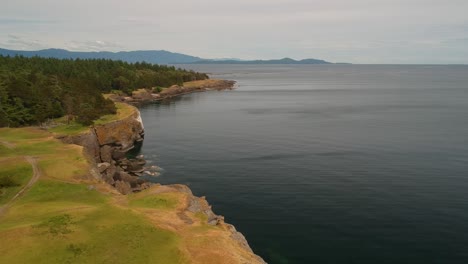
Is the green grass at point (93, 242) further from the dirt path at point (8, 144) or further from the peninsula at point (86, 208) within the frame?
the dirt path at point (8, 144)

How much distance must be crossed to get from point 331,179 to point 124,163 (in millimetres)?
41204

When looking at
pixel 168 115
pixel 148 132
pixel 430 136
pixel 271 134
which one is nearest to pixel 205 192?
pixel 271 134

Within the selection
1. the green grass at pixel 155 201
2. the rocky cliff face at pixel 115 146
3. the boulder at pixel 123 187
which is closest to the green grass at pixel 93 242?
the green grass at pixel 155 201

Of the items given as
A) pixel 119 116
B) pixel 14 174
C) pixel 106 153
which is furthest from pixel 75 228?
pixel 119 116

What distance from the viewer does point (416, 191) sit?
5941cm

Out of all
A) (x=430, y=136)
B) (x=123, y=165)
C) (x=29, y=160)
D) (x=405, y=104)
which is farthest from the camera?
(x=405, y=104)

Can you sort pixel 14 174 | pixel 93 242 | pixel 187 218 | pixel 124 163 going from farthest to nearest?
1. pixel 124 163
2. pixel 14 174
3. pixel 187 218
4. pixel 93 242

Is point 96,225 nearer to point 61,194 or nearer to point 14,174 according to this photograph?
point 61,194

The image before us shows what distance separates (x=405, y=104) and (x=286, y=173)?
393 ft

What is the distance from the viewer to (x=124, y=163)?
78.6m

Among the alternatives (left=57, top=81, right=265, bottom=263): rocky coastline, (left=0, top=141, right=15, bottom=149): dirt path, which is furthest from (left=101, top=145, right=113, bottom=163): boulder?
(left=0, top=141, right=15, bottom=149): dirt path

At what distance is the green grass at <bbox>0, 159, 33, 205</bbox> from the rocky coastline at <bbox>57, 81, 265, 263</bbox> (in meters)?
8.51

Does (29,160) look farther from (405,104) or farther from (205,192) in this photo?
(405,104)

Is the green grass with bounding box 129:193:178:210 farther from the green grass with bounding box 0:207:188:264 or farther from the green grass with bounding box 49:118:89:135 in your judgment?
the green grass with bounding box 49:118:89:135
